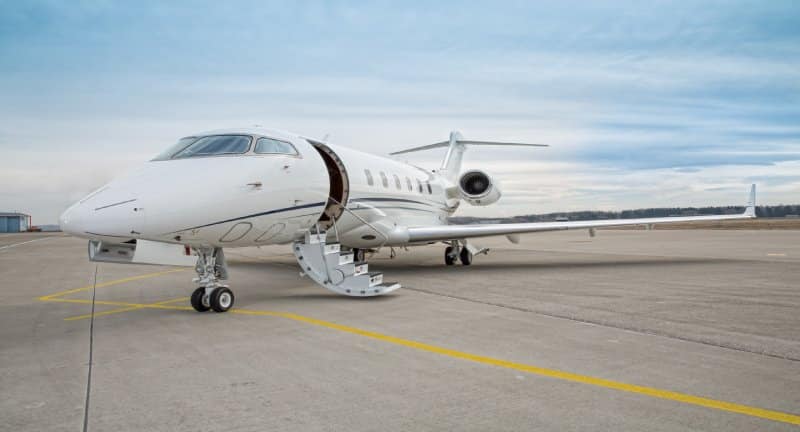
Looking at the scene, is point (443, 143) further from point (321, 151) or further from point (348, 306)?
point (348, 306)

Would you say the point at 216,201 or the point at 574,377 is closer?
Result: the point at 574,377

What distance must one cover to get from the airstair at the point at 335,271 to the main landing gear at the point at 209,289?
1562 mm

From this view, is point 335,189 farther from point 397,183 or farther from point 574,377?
point 574,377

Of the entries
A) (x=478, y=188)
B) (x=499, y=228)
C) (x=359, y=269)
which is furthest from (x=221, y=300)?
(x=478, y=188)

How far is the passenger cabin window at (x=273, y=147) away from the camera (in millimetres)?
8805

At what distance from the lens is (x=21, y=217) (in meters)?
107

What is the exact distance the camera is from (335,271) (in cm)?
980

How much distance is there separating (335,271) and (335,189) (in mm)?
2685

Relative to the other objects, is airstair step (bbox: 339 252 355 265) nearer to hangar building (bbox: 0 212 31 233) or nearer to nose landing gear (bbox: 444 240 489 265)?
nose landing gear (bbox: 444 240 489 265)

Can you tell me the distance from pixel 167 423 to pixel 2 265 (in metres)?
18.1

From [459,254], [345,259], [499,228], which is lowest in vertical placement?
[459,254]

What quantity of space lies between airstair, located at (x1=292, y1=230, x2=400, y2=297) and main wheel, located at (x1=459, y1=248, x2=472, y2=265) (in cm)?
725

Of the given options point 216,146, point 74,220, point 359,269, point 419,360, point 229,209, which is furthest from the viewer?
point 359,269

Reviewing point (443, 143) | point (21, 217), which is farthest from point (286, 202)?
point (21, 217)
